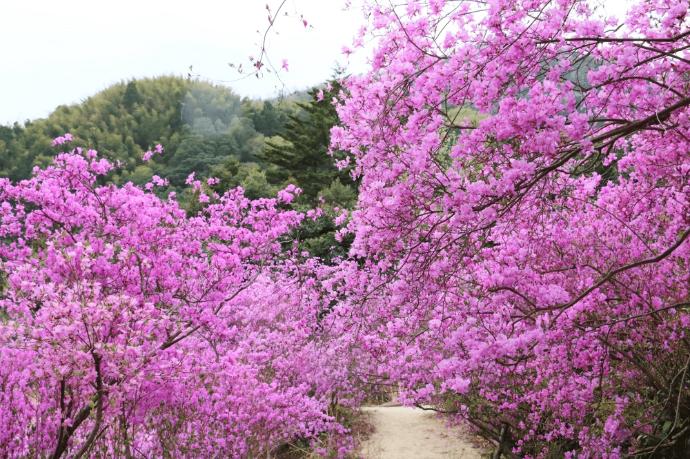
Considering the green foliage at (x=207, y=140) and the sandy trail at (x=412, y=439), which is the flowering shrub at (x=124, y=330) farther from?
the sandy trail at (x=412, y=439)

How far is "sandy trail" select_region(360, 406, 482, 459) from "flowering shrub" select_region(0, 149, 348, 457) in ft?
6.38

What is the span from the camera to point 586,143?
9.64ft

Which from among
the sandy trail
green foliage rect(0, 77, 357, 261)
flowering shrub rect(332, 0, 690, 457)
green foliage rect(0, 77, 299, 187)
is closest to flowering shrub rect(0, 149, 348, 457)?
flowering shrub rect(332, 0, 690, 457)

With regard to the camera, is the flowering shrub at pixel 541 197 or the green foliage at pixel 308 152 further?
the green foliage at pixel 308 152

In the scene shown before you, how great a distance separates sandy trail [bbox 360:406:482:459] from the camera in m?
9.09

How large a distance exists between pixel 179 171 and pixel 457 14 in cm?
3787

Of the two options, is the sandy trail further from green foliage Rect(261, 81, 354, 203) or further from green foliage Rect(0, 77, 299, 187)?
green foliage Rect(0, 77, 299, 187)

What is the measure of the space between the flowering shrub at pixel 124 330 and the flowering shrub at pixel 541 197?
1.58 meters

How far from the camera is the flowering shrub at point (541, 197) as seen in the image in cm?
322

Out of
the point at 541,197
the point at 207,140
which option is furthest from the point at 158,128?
the point at 541,197

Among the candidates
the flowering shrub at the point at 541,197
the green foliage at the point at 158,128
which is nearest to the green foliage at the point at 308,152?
the green foliage at the point at 158,128

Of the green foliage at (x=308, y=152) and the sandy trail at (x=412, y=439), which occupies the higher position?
the green foliage at (x=308, y=152)

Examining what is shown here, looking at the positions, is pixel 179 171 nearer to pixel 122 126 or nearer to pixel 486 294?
pixel 122 126

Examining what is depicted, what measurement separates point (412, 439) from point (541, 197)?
730cm
